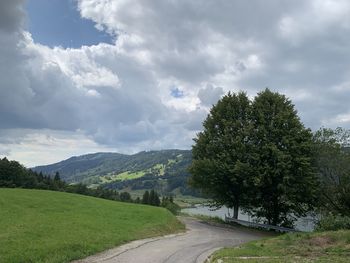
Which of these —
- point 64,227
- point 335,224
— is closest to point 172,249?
point 64,227

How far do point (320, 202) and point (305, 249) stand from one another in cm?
2364

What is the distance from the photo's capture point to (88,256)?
20.8 meters

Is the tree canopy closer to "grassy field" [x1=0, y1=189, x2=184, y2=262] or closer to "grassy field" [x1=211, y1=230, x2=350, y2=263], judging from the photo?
"grassy field" [x1=0, y1=189, x2=184, y2=262]

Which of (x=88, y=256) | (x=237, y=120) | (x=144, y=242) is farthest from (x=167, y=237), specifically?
A: (x=237, y=120)

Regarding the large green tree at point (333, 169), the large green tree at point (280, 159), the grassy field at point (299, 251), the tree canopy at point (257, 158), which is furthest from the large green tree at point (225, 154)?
the grassy field at point (299, 251)

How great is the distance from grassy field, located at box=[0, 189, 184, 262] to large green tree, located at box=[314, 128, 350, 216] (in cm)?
1576

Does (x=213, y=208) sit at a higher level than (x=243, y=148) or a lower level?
lower

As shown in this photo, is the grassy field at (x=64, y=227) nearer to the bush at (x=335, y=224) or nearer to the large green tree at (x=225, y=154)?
the large green tree at (x=225, y=154)

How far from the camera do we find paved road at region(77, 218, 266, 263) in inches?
821

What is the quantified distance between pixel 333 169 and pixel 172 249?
77.4 feet

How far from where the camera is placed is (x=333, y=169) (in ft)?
137

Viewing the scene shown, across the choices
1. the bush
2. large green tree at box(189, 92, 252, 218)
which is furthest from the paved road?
large green tree at box(189, 92, 252, 218)

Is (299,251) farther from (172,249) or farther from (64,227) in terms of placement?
(64,227)

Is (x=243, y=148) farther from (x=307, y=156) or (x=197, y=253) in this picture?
(x=197, y=253)
